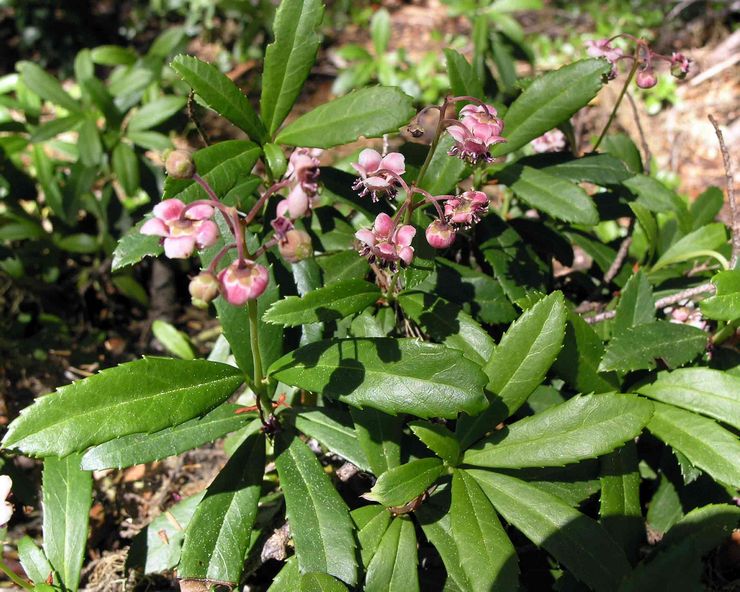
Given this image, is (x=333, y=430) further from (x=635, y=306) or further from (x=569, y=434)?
(x=635, y=306)

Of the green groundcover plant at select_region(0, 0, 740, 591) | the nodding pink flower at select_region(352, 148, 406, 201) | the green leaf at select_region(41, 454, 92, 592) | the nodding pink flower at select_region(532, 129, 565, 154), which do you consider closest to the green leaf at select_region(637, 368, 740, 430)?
the green groundcover plant at select_region(0, 0, 740, 591)

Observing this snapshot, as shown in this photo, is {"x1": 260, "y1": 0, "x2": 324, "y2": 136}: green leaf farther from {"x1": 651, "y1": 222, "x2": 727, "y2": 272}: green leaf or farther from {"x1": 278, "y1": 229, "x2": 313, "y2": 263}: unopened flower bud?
{"x1": 651, "y1": 222, "x2": 727, "y2": 272}: green leaf

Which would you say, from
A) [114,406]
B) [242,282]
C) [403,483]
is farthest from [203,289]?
[403,483]

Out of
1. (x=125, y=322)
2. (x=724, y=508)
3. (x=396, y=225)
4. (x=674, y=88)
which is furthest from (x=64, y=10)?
(x=724, y=508)

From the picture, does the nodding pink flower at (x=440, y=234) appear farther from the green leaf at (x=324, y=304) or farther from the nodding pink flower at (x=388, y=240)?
the green leaf at (x=324, y=304)

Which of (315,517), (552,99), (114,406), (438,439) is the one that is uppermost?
(552,99)

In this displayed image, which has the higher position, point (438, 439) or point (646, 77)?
point (646, 77)
